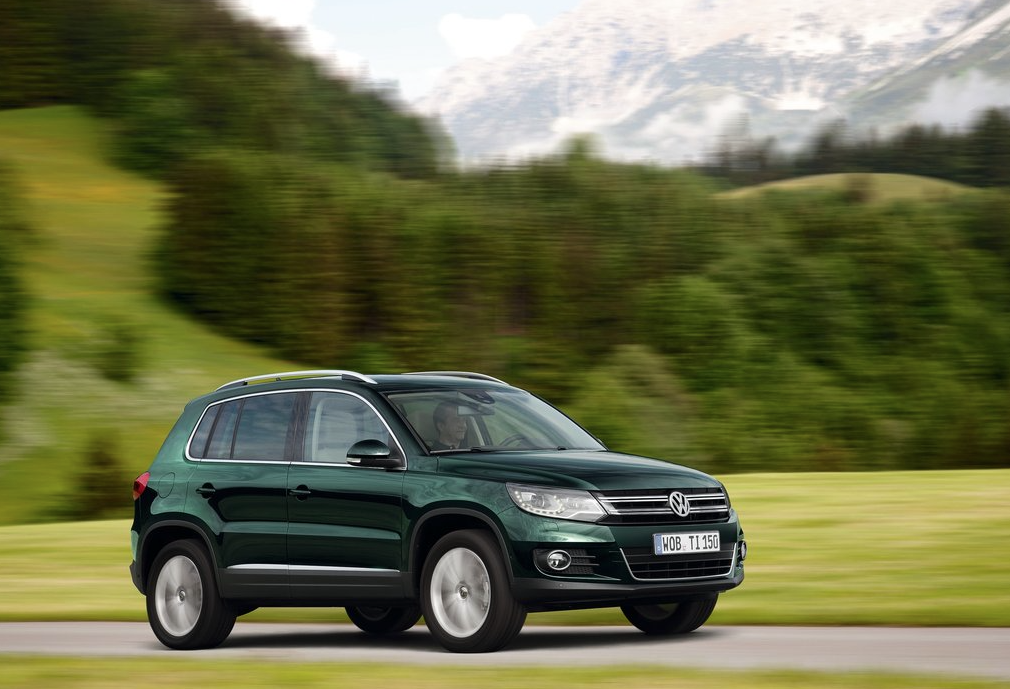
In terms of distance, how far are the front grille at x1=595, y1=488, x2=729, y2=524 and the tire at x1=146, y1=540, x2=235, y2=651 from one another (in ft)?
10.0

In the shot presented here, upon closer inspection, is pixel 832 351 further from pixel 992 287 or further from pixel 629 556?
pixel 629 556

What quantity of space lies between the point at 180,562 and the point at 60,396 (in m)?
49.9

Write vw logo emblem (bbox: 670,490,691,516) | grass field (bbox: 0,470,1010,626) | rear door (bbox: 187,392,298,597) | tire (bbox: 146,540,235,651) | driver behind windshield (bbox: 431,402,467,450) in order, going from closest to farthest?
1. vw logo emblem (bbox: 670,490,691,516)
2. driver behind windshield (bbox: 431,402,467,450)
3. rear door (bbox: 187,392,298,597)
4. tire (bbox: 146,540,235,651)
5. grass field (bbox: 0,470,1010,626)

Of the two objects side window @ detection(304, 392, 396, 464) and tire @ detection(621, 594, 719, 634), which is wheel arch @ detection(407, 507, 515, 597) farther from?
tire @ detection(621, 594, 719, 634)

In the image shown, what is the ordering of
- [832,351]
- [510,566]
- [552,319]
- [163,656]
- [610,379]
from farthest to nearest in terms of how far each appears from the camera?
[832,351] → [552,319] → [610,379] → [163,656] → [510,566]

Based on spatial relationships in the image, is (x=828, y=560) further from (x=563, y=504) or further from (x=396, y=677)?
(x=396, y=677)

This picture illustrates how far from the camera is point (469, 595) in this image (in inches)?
379

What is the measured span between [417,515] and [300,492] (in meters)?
1.00

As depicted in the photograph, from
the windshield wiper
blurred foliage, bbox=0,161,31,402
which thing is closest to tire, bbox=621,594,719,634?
the windshield wiper

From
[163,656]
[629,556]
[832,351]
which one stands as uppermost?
[629,556]

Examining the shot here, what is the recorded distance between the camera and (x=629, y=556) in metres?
9.46

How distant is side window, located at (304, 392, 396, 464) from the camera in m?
10.4

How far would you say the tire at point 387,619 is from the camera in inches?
472

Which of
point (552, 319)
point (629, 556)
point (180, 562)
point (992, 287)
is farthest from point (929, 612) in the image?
point (992, 287)
